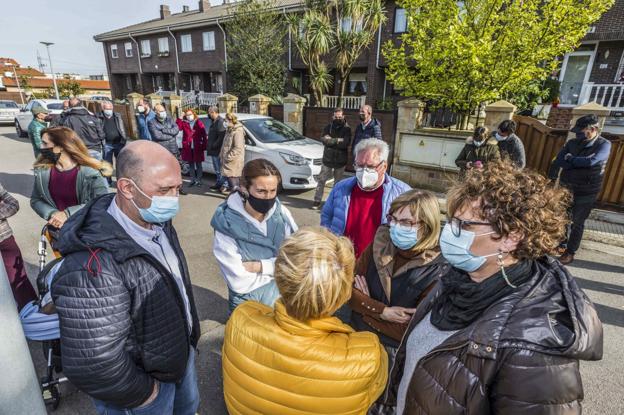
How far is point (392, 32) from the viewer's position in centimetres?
1587

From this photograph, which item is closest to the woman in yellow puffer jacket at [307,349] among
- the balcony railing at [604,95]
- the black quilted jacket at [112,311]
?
the black quilted jacket at [112,311]

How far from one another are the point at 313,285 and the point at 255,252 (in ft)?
3.77

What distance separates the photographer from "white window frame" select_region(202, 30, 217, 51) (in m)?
21.8

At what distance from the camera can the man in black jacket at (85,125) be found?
687cm

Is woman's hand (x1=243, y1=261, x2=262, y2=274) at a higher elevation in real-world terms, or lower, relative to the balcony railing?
lower

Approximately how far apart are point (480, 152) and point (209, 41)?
22.2 meters

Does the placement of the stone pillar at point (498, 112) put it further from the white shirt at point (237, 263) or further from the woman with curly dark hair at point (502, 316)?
the white shirt at point (237, 263)

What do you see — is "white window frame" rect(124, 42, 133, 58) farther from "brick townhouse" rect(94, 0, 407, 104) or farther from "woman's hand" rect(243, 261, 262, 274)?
"woman's hand" rect(243, 261, 262, 274)

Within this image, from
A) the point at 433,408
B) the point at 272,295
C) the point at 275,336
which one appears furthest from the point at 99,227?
the point at 433,408

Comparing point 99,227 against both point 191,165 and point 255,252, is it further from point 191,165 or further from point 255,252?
point 191,165

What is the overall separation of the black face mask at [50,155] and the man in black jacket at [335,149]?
435 centimetres

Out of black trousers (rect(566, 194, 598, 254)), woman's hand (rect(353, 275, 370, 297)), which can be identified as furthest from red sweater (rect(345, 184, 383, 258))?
black trousers (rect(566, 194, 598, 254))

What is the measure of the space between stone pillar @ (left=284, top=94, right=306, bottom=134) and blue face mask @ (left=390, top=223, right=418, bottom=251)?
872 cm

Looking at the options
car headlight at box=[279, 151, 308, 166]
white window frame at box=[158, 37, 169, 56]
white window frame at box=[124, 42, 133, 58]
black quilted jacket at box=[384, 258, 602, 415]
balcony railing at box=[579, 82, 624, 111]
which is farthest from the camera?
white window frame at box=[124, 42, 133, 58]
